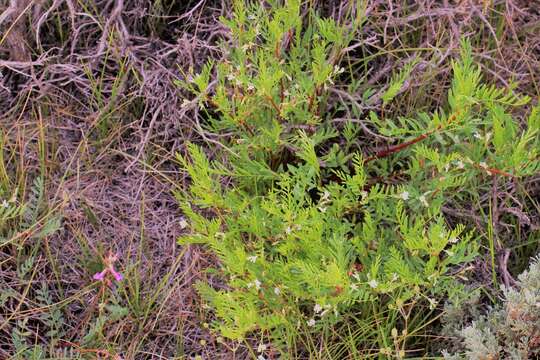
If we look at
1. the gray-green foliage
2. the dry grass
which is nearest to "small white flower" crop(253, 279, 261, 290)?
the dry grass

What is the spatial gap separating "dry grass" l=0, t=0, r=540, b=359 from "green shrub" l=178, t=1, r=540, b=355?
0.22 meters

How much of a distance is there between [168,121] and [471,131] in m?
1.14

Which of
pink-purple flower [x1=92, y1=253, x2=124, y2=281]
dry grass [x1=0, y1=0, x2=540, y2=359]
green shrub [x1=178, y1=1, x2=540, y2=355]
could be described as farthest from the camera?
dry grass [x1=0, y1=0, x2=540, y2=359]

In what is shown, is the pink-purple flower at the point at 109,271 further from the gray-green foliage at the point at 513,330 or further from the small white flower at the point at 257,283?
the gray-green foliage at the point at 513,330

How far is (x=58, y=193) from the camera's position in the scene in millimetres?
2744

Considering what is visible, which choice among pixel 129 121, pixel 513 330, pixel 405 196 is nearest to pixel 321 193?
pixel 405 196

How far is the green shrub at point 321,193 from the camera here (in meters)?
2.15

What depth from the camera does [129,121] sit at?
2.91m

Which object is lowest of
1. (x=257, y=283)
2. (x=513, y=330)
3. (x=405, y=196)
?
(x=513, y=330)

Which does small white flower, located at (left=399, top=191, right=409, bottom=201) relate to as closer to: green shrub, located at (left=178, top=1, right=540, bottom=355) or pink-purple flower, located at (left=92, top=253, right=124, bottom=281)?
green shrub, located at (left=178, top=1, right=540, bottom=355)

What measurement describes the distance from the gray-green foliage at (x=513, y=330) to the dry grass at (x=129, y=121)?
0.36 metres

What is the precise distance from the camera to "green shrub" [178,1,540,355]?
215 centimetres

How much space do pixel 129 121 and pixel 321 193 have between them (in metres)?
0.93

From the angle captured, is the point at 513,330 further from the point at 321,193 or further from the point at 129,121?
the point at 129,121
